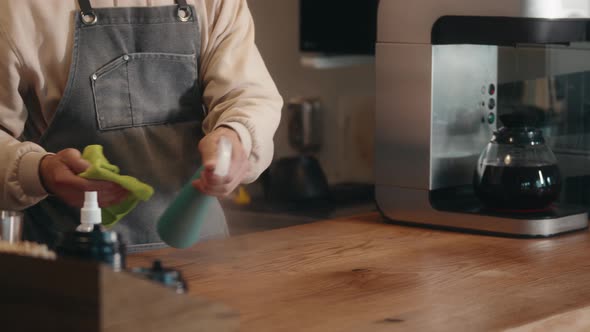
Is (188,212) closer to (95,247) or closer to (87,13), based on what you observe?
(95,247)

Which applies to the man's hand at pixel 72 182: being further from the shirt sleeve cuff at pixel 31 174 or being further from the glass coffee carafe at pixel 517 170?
the glass coffee carafe at pixel 517 170

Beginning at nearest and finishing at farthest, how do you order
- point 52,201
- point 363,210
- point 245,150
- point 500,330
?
1. point 500,330
2. point 245,150
3. point 52,201
4. point 363,210

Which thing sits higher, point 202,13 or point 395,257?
point 202,13

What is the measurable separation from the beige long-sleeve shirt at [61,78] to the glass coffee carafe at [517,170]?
0.41 metres

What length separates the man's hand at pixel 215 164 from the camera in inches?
48.5

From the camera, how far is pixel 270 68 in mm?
3402

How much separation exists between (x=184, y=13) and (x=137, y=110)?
0.18 m

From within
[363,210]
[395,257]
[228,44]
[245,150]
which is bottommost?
[363,210]

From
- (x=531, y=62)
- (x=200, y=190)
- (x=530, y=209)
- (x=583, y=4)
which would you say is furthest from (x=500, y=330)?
(x=531, y=62)

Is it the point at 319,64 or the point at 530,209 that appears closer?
the point at 530,209

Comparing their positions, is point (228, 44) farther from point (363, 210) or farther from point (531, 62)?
point (363, 210)

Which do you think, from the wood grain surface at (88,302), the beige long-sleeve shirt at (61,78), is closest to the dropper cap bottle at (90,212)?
the wood grain surface at (88,302)

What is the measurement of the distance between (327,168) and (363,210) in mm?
571

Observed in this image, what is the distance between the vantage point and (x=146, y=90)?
1.69m
